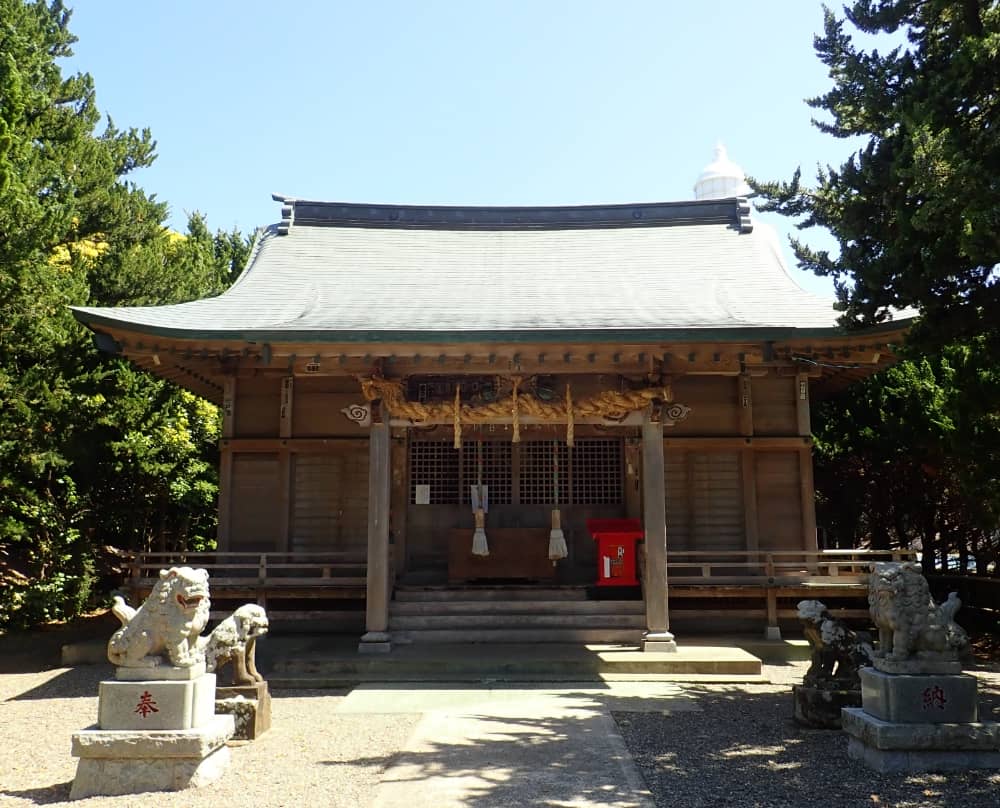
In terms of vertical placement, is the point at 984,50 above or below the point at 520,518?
above

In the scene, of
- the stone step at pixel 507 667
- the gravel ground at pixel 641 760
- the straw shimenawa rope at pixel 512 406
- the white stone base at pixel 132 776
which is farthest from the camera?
the straw shimenawa rope at pixel 512 406

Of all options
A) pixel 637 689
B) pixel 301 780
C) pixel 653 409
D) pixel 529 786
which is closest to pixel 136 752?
pixel 301 780

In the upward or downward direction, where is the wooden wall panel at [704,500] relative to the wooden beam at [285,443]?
downward

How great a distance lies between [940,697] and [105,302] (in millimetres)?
15385

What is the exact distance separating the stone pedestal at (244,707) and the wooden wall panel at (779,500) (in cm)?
852

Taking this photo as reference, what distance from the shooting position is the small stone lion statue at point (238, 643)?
267 inches

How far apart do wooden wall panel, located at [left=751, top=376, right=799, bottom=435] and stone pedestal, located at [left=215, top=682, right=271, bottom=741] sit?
8.82 meters

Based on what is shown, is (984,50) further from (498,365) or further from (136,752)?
(136,752)

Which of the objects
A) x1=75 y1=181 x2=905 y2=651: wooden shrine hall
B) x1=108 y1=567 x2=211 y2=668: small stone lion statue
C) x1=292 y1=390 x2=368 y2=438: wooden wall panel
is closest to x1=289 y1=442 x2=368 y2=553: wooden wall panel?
x1=75 y1=181 x2=905 y2=651: wooden shrine hall

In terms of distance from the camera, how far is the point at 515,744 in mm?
6660

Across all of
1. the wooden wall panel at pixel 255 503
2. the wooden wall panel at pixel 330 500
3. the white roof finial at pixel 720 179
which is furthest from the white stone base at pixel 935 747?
the white roof finial at pixel 720 179

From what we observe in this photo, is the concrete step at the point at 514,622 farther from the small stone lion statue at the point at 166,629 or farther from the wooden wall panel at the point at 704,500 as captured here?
the small stone lion statue at the point at 166,629

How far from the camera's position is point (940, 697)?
584 centimetres

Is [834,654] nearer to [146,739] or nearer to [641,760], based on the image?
[641,760]
